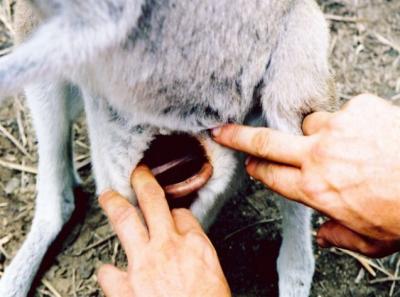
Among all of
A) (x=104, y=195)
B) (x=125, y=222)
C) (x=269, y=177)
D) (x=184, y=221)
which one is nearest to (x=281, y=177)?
(x=269, y=177)

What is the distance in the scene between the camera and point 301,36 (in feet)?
6.50

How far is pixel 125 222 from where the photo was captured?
1.96 meters

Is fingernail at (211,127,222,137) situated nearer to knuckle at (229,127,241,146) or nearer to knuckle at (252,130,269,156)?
knuckle at (229,127,241,146)

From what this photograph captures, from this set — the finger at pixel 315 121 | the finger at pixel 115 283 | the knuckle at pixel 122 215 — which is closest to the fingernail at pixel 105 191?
the knuckle at pixel 122 215

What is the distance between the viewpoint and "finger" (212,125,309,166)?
1796mm

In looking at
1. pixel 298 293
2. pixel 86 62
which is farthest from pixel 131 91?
pixel 298 293

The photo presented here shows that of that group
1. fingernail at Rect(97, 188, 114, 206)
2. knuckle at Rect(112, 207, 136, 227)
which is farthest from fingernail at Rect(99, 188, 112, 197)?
knuckle at Rect(112, 207, 136, 227)

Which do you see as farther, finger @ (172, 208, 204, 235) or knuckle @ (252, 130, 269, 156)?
finger @ (172, 208, 204, 235)

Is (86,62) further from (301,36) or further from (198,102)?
(301,36)

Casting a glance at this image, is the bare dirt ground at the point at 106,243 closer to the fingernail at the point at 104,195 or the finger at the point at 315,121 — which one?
the fingernail at the point at 104,195

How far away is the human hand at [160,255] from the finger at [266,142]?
24 centimetres

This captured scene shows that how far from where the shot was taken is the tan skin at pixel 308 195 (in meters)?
1.71

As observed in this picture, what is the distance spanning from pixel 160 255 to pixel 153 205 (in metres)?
0.16

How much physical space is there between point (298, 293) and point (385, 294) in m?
0.42
